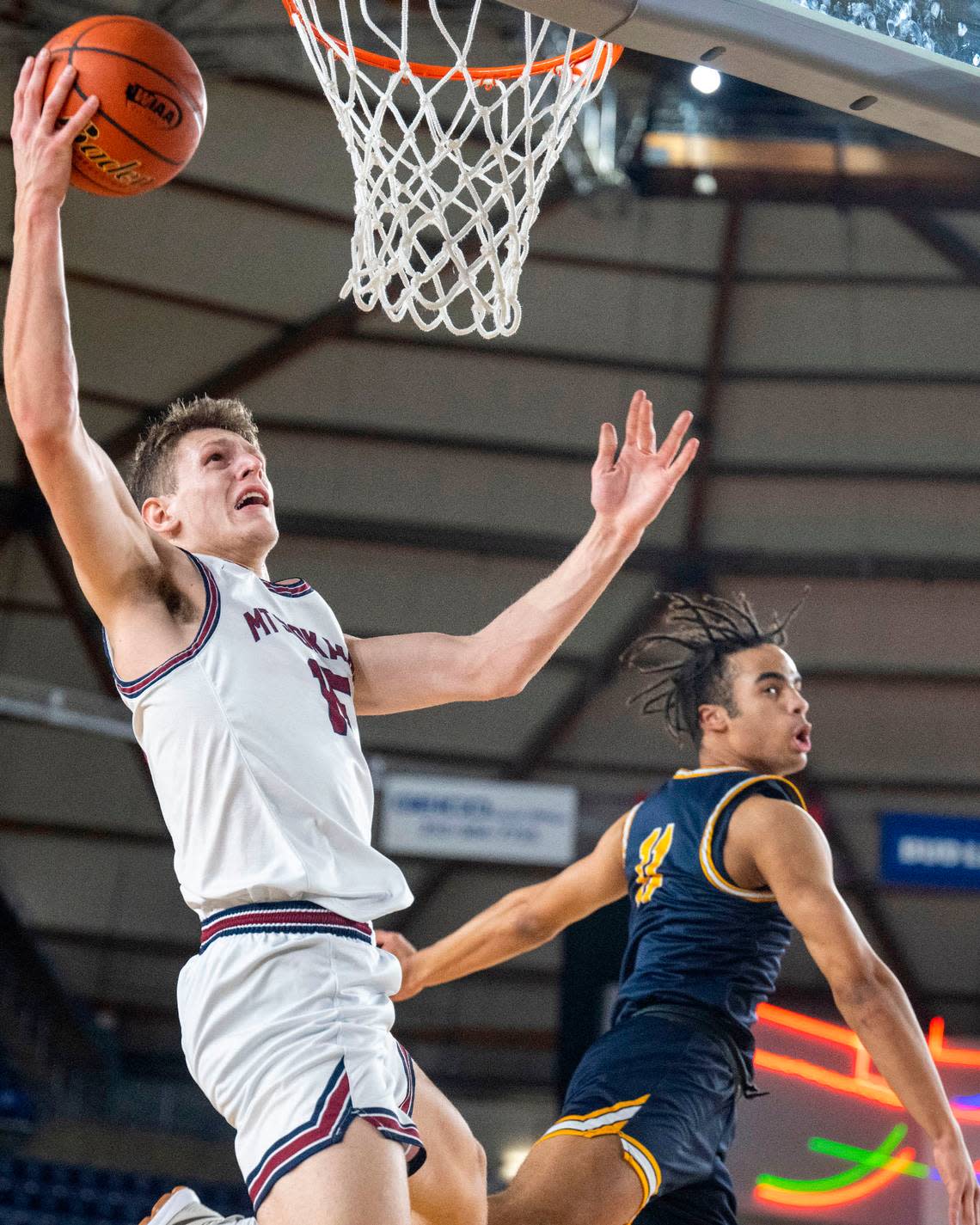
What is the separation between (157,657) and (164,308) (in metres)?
9.77

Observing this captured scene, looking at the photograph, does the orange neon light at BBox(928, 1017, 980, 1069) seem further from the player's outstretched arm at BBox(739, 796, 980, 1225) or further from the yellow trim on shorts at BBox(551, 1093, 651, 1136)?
the yellow trim on shorts at BBox(551, 1093, 651, 1136)

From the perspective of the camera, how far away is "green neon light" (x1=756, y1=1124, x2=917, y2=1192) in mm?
7551

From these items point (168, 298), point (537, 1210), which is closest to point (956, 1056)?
point (537, 1210)

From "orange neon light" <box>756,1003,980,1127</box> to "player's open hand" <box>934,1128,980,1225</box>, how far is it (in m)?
4.61

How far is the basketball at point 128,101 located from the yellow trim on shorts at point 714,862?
196 cm

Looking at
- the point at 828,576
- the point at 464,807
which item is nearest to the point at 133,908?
the point at 464,807

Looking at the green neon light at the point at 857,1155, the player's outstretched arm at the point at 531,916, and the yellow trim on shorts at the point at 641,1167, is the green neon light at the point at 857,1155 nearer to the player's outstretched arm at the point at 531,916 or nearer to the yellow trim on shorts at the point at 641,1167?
the player's outstretched arm at the point at 531,916

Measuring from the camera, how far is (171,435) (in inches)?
126

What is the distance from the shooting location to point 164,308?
11.9 meters

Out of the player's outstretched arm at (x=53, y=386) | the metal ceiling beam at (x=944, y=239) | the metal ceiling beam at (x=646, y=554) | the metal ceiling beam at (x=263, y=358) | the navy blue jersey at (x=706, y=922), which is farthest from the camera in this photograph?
the metal ceiling beam at (x=646, y=554)

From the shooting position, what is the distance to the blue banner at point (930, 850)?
36.7 feet

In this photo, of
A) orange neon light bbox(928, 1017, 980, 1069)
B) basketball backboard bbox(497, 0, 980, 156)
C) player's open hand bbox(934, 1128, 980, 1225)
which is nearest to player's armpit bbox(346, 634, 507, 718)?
basketball backboard bbox(497, 0, 980, 156)

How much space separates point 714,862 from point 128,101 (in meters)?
2.17

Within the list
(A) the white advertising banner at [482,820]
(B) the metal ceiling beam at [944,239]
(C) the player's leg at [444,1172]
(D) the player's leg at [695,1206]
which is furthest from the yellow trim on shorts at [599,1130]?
(B) the metal ceiling beam at [944,239]
